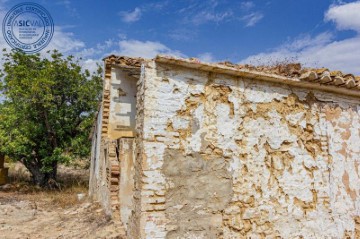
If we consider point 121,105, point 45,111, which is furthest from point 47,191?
point 121,105

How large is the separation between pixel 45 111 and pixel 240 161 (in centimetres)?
1153

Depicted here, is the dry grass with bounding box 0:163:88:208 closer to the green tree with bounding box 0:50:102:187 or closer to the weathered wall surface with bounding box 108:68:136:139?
the green tree with bounding box 0:50:102:187

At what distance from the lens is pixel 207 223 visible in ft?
11.6

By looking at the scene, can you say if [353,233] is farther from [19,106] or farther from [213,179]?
[19,106]

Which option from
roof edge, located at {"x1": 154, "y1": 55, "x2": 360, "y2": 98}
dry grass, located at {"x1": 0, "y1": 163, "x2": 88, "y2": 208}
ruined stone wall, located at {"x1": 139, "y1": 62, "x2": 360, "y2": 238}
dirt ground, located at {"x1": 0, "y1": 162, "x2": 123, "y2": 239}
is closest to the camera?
ruined stone wall, located at {"x1": 139, "y1": 62, "x2": 360, "y2": 238}

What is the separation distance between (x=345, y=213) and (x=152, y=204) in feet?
9.72

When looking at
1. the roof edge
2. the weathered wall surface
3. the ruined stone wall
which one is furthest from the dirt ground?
the roof edge

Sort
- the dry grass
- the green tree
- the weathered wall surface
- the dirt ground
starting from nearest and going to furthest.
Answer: the dirt ground
the weathered wall surface
the dry grass
the green tree

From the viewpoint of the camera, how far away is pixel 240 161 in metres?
3.75

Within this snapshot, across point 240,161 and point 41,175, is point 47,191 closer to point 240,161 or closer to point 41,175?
point 41,175

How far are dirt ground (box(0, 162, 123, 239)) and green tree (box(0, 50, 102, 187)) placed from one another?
1.49 m

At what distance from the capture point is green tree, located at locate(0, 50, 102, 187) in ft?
40.9

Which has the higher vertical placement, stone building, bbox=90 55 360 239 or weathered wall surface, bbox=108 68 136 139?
weathered wall surface, bbox=108 68 136 139

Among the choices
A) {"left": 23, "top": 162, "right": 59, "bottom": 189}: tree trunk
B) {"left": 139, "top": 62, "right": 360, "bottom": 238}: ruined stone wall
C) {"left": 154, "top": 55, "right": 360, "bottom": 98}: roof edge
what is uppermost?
{"left": 154, "top": 55, "right": 360, "bottom": 98}: roof edge
